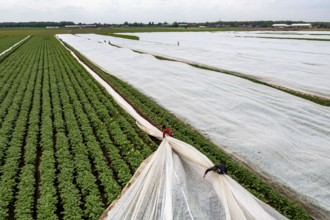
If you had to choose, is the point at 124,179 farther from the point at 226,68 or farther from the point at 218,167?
the point at 226,68

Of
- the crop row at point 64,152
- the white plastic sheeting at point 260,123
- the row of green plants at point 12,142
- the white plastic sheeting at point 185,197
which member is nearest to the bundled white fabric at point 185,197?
the white plastic sheeting at point 185,197

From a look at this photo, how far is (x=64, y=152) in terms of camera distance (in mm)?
6391

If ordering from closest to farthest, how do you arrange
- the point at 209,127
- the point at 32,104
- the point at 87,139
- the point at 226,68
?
the point at 87,139 → the point at 209,127 → the point at 32,104 → the point at 226,68

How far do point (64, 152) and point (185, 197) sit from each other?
3.40 m

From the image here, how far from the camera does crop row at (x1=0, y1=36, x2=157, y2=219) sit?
15.6ft

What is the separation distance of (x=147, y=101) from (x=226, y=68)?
316 inches

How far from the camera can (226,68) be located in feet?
56.1

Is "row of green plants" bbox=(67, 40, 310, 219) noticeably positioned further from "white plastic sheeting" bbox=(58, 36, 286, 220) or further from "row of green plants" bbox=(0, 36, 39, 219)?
"row of green plants" bbox=(0, 36, 39, 219)

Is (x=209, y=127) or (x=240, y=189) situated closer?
(x=240, y=189)

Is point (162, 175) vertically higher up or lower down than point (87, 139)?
higher up

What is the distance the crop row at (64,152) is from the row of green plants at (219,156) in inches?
29.0

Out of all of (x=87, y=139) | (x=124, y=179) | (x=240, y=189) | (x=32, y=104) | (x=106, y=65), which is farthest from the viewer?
(x=106, y=65)

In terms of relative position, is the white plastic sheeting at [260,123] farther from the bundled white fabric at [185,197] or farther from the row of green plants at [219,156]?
the bundled white fabric at [185,197]

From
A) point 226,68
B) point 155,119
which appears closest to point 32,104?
point 155,119
